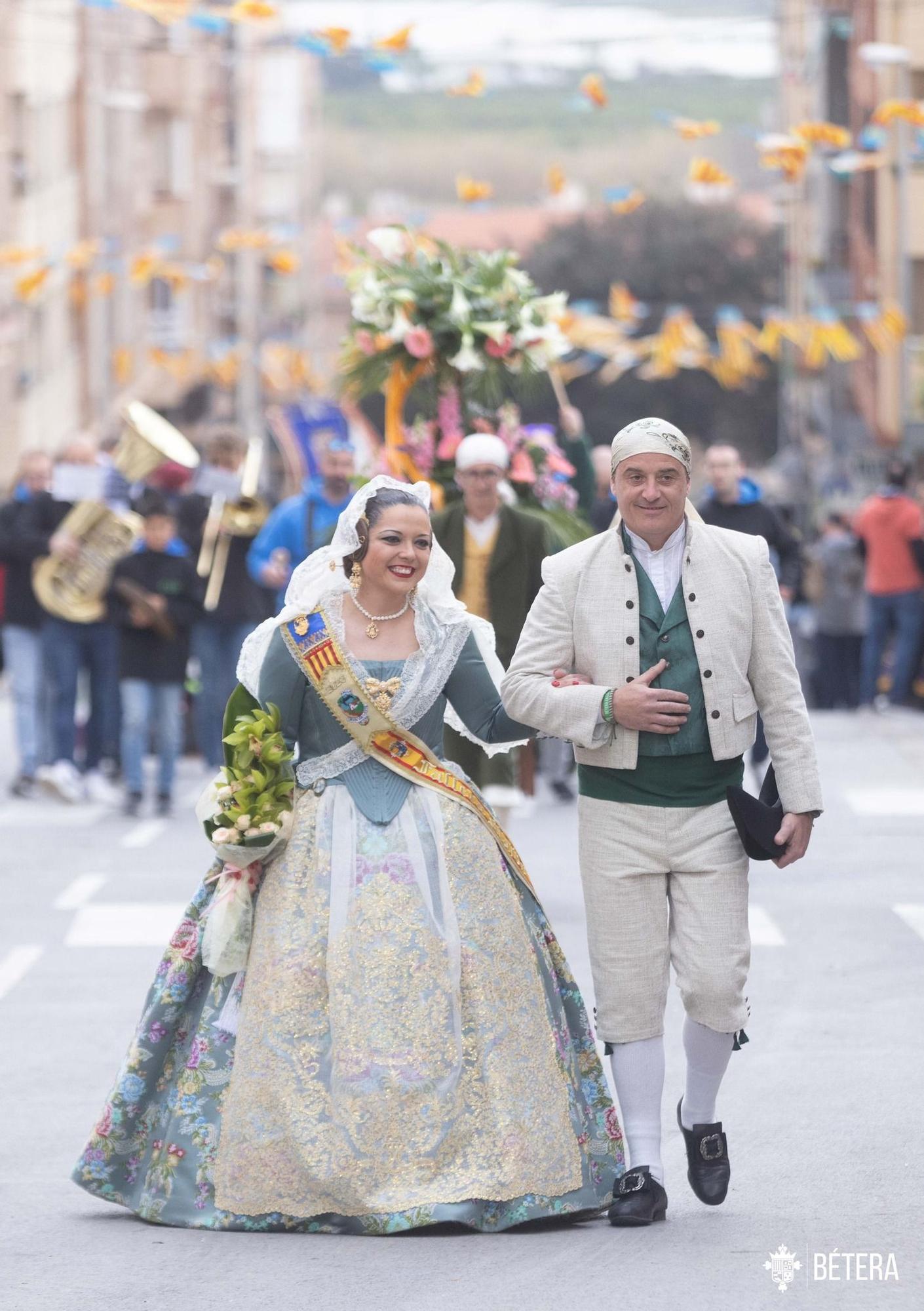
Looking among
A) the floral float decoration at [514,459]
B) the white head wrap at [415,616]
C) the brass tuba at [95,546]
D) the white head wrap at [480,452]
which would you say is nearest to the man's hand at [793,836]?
the white head wrap at [415,616]

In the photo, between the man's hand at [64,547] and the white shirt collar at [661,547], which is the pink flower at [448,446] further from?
the white shirt collar at [661,547]

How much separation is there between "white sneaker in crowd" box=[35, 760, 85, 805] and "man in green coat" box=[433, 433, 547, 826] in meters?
5.54

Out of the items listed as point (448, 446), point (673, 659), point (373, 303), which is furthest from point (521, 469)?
point (673, 659)

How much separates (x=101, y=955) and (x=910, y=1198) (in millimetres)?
4523

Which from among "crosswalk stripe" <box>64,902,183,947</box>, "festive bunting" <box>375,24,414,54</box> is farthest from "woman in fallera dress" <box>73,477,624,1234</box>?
"festive bunting" <box>375,24,414,54</box>

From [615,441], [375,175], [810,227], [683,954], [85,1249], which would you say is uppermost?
[375,175]

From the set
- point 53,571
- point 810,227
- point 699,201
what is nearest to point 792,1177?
point 53,571

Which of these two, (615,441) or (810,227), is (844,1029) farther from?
(810,227)

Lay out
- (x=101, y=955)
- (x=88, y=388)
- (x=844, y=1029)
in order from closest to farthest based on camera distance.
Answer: (x=844, y=1029)
(x=101, y=955)
(x=88, y=388)

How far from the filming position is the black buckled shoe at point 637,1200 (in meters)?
5.80

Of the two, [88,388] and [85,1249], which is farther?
[88,388]

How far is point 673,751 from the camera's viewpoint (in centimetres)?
583

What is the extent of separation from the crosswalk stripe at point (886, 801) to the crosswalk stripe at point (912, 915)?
119 inches

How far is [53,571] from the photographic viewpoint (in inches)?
608
